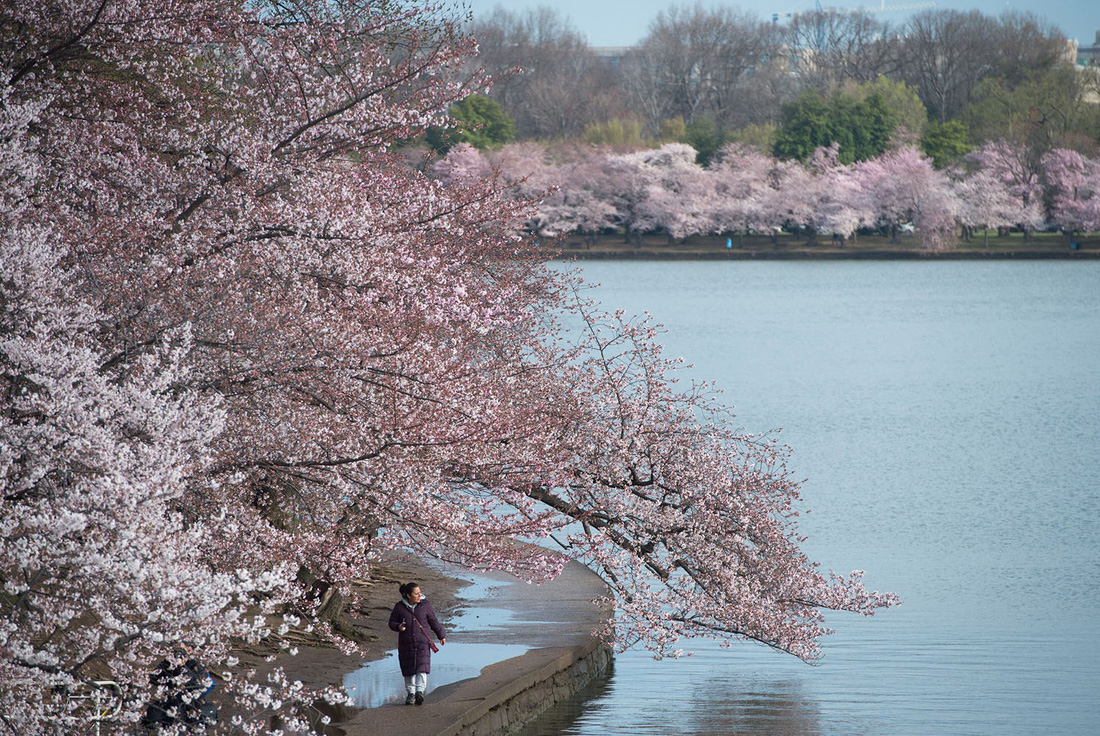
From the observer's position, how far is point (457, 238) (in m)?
12.9

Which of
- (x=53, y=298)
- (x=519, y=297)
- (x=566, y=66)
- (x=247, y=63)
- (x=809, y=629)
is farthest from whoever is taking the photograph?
(x=566, y=66)

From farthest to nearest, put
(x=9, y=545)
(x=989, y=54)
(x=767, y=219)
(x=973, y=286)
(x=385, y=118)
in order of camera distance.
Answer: (x=989, y=54)
(x=767, y=219)
(x=973, y=286)
(x=385, y=118)
(x=9, y=545)

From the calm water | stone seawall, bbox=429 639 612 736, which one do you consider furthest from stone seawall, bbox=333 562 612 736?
A: the calm water

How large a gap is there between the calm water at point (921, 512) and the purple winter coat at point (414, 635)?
4.95ft

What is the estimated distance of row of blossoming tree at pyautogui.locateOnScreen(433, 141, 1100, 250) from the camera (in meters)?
76.0

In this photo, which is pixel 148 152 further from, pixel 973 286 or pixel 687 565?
pixel 973 286

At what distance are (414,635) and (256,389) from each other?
239 cm

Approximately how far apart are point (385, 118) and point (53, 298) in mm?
2926

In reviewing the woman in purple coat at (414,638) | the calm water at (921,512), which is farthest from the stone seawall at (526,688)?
the woman in purple coat at (414,638)

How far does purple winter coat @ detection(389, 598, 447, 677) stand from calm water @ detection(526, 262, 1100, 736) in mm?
1507

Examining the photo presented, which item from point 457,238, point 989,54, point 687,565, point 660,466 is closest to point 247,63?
point 457,238

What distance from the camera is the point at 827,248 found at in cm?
8369

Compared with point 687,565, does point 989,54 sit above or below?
above

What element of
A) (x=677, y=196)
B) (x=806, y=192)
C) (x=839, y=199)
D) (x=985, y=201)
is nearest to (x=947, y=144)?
(x=985, y=201)
